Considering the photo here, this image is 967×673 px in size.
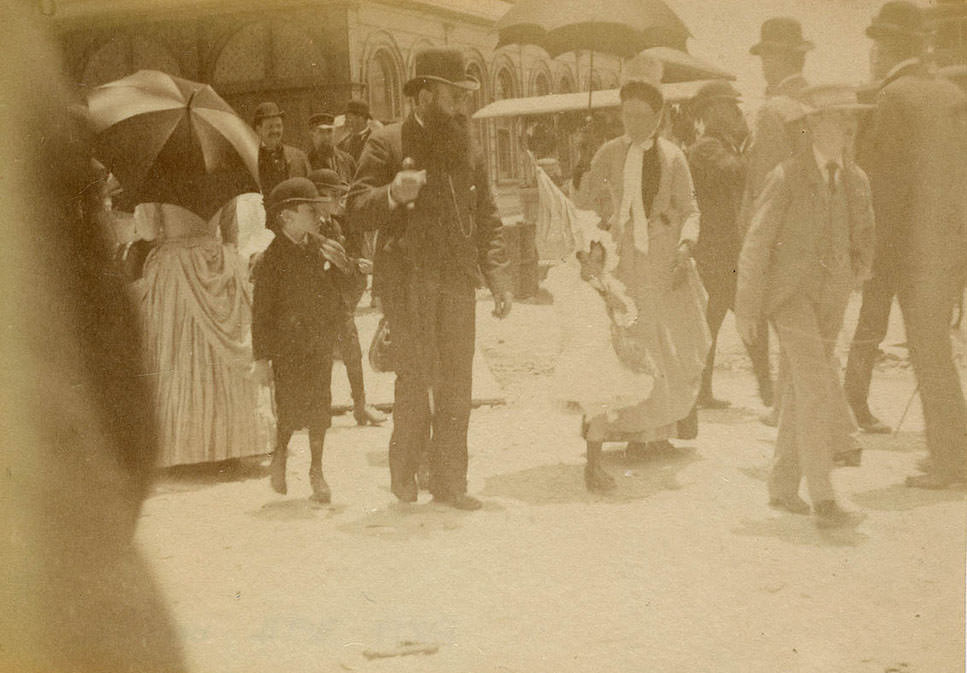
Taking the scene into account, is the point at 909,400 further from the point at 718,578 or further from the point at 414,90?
the point at 414,90

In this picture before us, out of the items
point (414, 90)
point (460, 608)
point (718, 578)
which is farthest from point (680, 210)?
point (460, 608)

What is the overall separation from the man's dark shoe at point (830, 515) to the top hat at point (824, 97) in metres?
1.56

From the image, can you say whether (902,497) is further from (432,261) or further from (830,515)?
(432,261)

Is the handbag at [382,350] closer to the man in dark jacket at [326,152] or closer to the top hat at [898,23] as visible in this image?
the man in dark jacket at [326,152]

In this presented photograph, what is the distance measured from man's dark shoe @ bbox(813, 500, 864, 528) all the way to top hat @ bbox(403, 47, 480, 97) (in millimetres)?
2252

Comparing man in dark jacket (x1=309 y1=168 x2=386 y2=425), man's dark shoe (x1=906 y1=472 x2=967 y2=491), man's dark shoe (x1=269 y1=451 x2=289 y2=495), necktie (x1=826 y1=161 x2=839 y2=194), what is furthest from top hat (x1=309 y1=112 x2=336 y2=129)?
man's dark shoe (x1=906 y1=472 x2=967 y2=491)

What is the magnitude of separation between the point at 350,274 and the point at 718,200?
1748 millimetres

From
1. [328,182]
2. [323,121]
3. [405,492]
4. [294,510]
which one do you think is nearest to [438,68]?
[323,121]

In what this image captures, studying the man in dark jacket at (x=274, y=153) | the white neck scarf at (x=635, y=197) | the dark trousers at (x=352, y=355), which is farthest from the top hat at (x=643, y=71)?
the dark trousers at (x=352, y=355)

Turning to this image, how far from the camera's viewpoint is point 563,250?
5.97 meters

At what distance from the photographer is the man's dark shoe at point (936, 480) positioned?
5418mm

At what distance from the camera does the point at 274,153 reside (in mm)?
5453

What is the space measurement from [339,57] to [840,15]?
79.1 inches

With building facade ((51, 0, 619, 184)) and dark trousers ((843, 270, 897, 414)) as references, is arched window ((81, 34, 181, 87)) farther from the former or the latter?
dark trousers ((843, 270, 897, 414))
